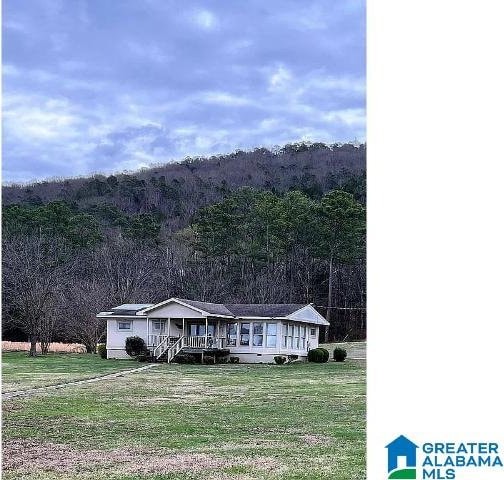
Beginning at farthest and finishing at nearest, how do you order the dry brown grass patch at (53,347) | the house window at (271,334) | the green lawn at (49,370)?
the dry brown grass patch at (53,347) → the house window at (271,334) → the green lawn at (49,370)

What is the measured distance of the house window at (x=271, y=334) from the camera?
19.3 metres

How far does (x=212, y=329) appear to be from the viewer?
64.6ft

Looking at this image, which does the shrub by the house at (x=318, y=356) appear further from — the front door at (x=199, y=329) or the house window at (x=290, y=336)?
the front door at (x=199, y=329)

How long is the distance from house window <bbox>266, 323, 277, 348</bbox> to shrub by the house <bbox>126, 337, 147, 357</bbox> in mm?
2946

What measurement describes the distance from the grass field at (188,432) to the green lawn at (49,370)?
Answer: 2.95 ft

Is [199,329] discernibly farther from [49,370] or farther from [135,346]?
[49,370]

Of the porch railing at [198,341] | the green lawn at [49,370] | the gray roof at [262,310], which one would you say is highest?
the gray roof at [262,310]

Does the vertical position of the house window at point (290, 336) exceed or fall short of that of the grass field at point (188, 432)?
it exceeds it

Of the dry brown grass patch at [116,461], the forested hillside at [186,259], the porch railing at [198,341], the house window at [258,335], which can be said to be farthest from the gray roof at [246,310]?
the dry brown grass patch at [116,461]

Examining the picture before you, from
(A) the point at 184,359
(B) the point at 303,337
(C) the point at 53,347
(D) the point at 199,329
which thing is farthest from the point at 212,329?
(C) the point at 53,347
